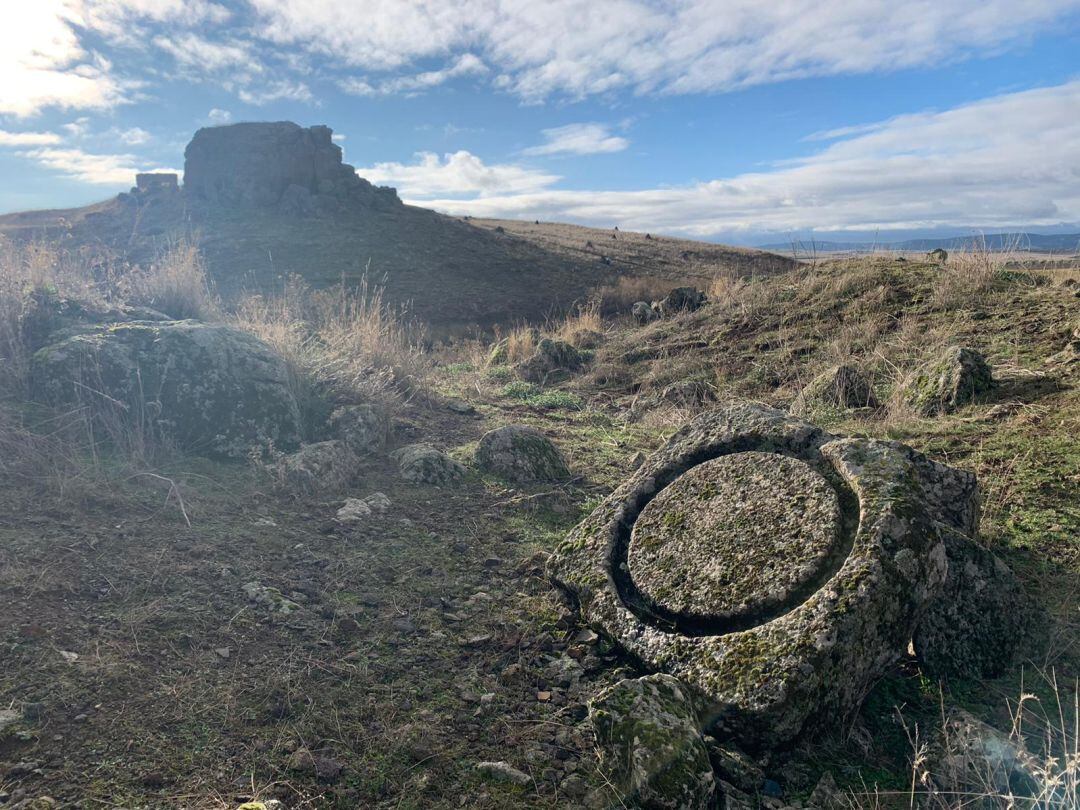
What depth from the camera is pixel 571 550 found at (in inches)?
143

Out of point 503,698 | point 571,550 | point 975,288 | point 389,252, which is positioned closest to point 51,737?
point 503,698

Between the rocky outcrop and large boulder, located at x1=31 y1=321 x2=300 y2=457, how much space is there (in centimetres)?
3605

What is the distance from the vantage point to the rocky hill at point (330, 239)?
27.0 metres

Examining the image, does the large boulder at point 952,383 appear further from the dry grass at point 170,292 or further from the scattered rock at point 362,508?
the dry grass at point 170,292

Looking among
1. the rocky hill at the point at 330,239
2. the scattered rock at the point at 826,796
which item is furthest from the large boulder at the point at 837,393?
the rocky hill at the point at 330,239

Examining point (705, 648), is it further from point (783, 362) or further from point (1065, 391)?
point (783, 362)

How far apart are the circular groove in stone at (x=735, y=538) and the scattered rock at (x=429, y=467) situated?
7.58 ft

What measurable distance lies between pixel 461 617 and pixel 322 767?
1218 mm

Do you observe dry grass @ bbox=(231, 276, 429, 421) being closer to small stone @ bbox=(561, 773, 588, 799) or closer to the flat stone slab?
the flat stone slab

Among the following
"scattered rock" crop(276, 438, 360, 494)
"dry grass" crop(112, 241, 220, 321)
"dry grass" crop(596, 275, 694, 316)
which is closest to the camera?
"scattered rock" crop(276, 438, 360, 494)

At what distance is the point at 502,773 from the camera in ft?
7.96

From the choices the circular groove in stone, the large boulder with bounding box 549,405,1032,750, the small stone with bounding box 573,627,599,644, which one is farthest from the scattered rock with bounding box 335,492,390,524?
the circular groove in stone

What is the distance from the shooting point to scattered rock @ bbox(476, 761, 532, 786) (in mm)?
2400

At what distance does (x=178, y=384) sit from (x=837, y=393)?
238 inches
